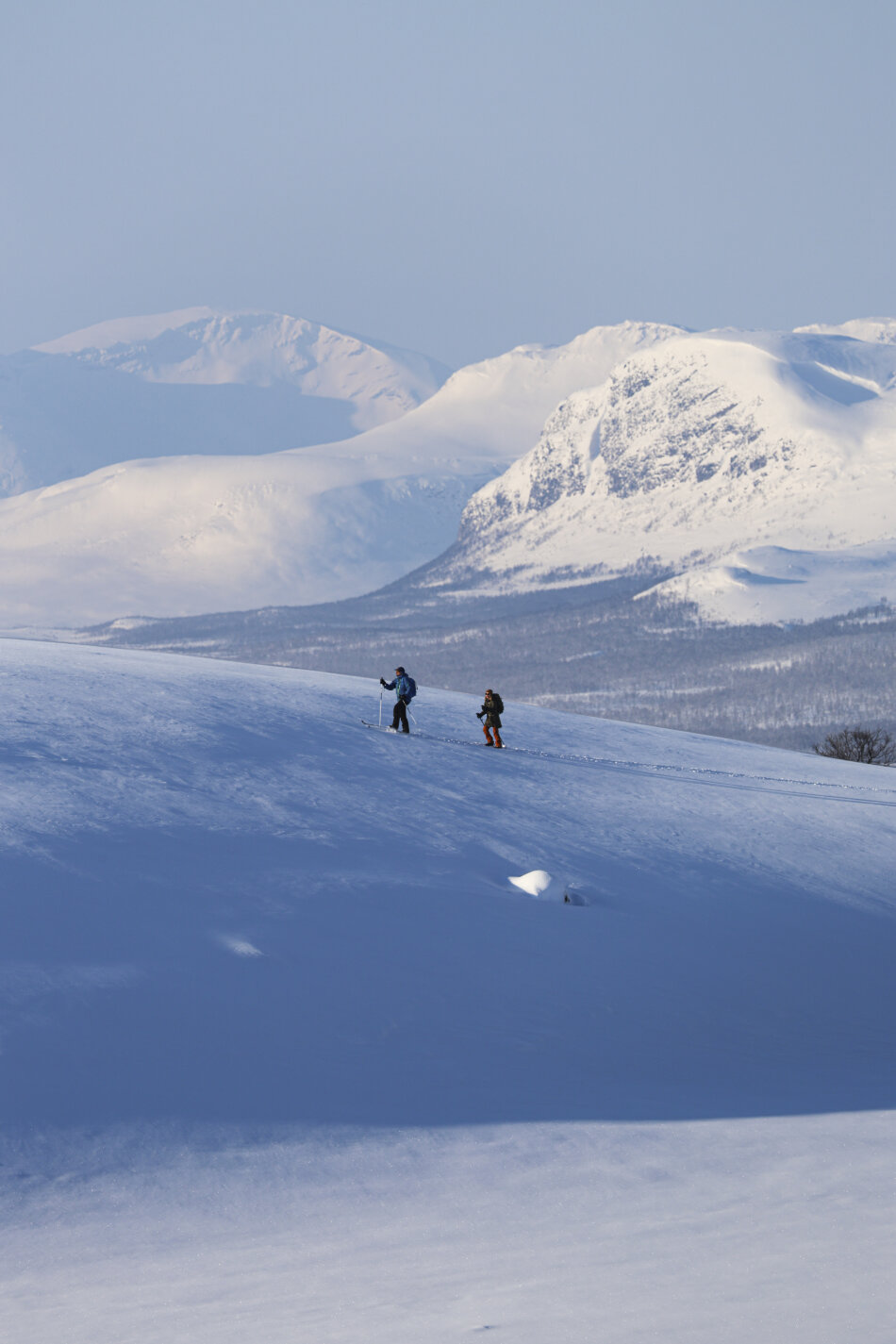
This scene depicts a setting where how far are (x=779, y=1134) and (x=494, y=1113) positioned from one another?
386cm

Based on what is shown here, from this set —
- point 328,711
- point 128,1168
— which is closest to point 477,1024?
point 128,1168

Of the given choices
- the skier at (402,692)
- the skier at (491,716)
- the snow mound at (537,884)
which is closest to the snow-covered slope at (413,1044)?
the snow mound at (537,884)

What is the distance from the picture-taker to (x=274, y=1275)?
13594 millimetres

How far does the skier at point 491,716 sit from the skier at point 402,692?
200 centimetres

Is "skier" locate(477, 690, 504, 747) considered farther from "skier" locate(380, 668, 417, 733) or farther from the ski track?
"skier" locate(380, 668, 417, 733)

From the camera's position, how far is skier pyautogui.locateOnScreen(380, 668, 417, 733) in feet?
114

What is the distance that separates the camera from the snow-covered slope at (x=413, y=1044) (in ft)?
43.4

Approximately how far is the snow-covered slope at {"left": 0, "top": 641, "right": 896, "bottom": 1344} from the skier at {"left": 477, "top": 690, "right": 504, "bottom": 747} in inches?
75.7

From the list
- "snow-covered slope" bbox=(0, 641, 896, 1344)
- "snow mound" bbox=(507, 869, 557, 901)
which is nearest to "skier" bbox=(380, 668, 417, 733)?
"snow-covered slope" bbox=(0, 641, 896, 1344)

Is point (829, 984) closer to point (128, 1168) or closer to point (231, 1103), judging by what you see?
point (231, 1103)

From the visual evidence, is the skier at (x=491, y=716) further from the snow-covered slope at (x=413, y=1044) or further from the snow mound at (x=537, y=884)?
the snow mound at (x=537, y=884)

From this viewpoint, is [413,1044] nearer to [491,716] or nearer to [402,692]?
[402,692]

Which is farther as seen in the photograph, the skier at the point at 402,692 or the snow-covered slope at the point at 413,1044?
the skier at the point at 402,692

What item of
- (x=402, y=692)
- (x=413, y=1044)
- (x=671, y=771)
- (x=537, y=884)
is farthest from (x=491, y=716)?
(x=413, y=1044)
